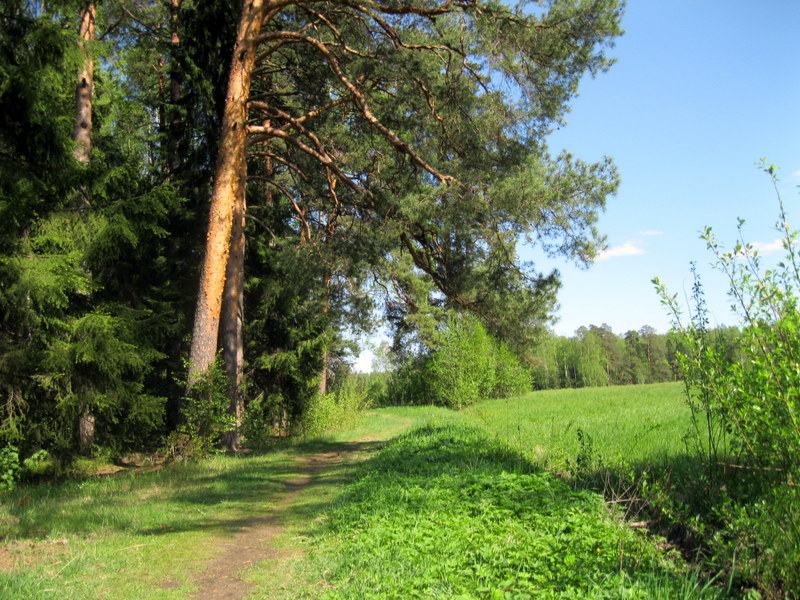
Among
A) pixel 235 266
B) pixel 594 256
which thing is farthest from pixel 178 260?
pixel 594 256

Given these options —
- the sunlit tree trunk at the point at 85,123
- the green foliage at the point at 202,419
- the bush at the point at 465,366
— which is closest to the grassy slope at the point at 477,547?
the green foliage at the point at 202,419

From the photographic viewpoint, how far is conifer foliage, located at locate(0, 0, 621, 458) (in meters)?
10.4

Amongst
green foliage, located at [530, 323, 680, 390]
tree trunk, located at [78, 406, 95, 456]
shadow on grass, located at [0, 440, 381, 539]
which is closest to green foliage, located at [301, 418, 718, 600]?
shadow on grass, located at [0, 440, 381, 539]

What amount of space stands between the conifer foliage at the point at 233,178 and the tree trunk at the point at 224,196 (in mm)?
46

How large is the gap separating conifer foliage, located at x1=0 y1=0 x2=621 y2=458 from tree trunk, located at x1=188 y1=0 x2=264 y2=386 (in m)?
0.05

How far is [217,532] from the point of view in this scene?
6.91 meters

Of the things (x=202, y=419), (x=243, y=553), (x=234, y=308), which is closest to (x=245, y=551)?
(x=243, y=553)

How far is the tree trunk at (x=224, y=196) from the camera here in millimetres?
12734

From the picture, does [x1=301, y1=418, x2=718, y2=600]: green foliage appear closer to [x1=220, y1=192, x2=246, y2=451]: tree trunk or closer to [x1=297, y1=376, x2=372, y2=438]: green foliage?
[x1=220, y1=192, x2=246, y2=451]: tree trunk

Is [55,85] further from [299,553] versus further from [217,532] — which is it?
[299,553]

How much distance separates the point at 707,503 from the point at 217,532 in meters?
5.33

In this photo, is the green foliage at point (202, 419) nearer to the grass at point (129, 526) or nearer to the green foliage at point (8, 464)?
the grass at point (129, 526)

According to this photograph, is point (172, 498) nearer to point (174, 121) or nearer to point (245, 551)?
point (245, 551)

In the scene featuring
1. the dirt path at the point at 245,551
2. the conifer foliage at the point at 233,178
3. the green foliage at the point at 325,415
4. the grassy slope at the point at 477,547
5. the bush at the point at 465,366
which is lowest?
the dirt path at the point at 245,551
